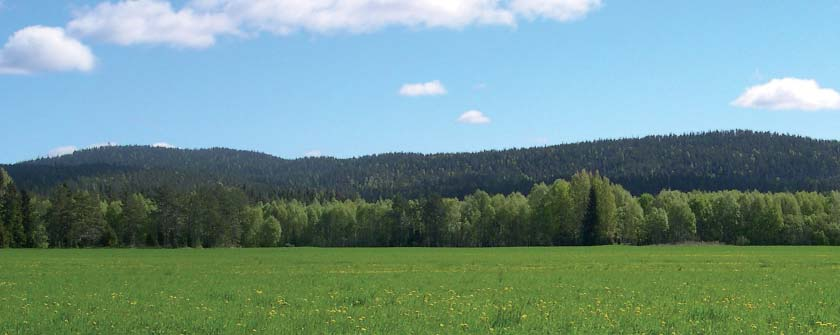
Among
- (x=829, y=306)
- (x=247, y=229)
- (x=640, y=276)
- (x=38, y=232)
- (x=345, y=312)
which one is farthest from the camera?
(x=247, y=229)

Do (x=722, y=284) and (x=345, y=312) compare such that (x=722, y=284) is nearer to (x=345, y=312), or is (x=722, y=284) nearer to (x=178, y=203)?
(x=345, y=312)

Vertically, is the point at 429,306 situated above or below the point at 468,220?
below

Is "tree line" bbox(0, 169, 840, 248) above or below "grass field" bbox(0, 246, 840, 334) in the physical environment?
above

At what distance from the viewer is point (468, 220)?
147m

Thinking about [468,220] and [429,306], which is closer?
[429,306]

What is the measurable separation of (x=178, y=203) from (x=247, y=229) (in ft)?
58.4

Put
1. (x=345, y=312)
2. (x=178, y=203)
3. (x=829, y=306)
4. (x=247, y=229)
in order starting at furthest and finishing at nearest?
(x=247, y=229)
(x=178, y=203)
(x=829, y=306)
(x=345, y=312)

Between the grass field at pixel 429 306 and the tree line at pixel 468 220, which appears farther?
the tree line at pixel 468 220

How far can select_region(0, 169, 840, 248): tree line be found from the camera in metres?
115

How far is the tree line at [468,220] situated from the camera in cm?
11475

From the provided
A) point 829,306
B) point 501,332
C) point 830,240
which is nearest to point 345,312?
point 501,332

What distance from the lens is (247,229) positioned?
138 m

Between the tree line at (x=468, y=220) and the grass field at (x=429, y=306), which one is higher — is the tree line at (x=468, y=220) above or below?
above

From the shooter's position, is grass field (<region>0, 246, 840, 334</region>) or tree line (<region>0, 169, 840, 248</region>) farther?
tree line (<region>0, 169, 840, 248</region>)
